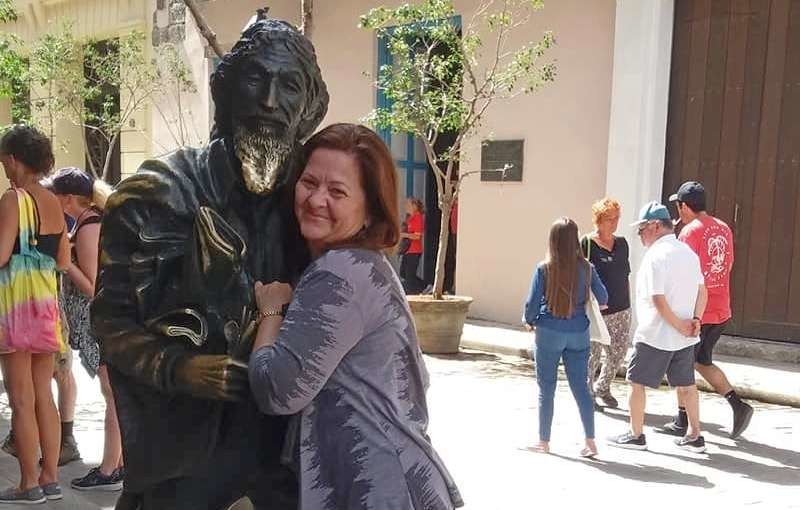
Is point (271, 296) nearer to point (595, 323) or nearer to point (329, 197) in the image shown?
point (329, 197)

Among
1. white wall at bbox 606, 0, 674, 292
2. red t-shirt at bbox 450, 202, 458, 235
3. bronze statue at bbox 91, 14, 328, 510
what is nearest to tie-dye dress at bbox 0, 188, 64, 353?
bronze statue at bbox 91, 14, 328, 510

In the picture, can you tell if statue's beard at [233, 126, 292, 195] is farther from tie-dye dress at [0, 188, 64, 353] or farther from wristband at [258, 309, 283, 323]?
tie-dye dress at [0, 188, 64, 353]

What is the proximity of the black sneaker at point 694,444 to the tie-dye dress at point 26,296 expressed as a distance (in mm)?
3796

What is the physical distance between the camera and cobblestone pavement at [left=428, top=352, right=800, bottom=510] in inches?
175

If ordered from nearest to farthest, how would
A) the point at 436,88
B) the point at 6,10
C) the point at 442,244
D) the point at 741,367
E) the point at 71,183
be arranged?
the point at 71,183 → the point at 6,10 → the point at 741,367 → the point at 436,88 → the point at 442,244

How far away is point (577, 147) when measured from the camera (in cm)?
936

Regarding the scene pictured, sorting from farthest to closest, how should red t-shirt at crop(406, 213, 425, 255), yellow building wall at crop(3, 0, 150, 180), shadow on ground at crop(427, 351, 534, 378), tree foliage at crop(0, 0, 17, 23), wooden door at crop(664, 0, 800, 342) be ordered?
yellow building wall at crop(3, 0, 150, 180), red t-shirt at crop(406, 213, 425, 255), wooden door at crop(664, 0, 800, 342), shadow on ground at crop(427, 351, 534, 378), tree foliage at crop(0, 0, 17, 23)

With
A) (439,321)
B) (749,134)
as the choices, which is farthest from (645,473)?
(749,134)

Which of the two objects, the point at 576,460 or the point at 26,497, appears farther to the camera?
the point at 576,460

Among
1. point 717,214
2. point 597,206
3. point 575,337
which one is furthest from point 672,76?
point 575,337

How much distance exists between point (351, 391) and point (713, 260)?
194 inches

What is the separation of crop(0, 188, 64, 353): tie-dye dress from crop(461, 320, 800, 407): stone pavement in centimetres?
537

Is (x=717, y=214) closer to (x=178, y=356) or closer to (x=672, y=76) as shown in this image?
(x=672, y=76)

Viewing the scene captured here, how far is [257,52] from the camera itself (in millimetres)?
1416
